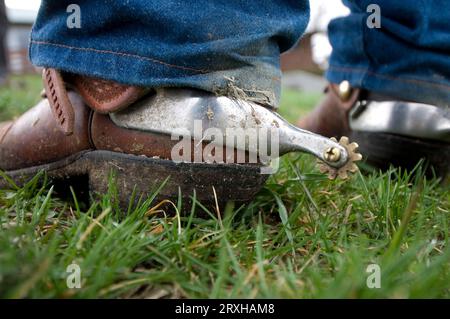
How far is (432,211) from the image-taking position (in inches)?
44.9

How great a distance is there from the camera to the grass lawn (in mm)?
668

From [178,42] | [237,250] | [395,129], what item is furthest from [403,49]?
[237,250]

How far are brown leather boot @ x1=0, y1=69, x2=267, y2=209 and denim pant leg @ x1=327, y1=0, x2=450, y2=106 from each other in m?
0.69

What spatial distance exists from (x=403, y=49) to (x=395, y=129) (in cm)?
25

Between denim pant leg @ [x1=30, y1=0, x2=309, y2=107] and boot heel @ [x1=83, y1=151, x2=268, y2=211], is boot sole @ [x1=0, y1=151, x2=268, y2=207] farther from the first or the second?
denim pant leg @ [x1=30, y1=0, x2=309, y2=107]

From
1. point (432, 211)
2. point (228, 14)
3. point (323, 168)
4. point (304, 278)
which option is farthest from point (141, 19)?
point (432, 211)

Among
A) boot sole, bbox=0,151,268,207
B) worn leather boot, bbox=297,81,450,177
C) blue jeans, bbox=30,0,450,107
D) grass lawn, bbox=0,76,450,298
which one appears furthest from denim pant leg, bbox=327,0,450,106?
boot sole, bbox=0,151,268,207

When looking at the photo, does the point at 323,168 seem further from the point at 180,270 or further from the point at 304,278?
the point at 180,270

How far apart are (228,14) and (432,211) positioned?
69 centimetres

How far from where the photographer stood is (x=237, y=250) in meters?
0.89

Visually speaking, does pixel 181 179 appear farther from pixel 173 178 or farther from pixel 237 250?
pixel 237 250

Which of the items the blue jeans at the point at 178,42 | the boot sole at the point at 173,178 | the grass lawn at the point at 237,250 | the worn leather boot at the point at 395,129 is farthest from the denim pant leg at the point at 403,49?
the boot sole at the point at 173,178

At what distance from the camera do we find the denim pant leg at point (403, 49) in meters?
1.38

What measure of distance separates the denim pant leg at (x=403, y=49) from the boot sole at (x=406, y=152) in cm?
13
